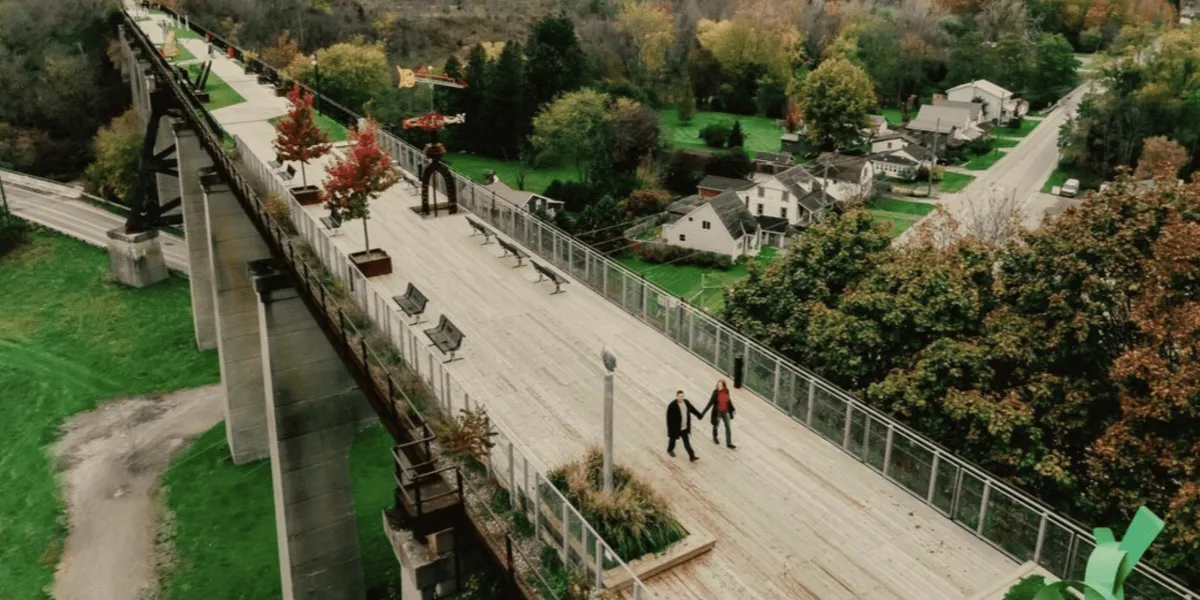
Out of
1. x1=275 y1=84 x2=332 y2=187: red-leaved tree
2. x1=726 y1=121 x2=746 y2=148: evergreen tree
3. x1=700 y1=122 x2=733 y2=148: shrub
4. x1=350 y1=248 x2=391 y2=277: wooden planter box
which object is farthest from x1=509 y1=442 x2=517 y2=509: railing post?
x1=700 y1=122 x2=733 y2=148: shrub

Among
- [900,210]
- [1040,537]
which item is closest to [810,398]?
[1040,537]

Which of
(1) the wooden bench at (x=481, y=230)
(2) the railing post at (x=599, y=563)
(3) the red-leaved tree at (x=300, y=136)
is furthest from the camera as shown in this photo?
(3) the red-leaved tree at (x=300, y=136)

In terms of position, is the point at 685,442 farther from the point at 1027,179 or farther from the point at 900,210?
the point at 1027,179

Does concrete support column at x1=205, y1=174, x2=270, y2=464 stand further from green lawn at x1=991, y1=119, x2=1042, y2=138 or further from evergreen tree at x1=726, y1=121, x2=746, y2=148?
green lawn at x1=991, y1=119, x2=1042, y2=138

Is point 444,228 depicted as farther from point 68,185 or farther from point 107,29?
point 107,29

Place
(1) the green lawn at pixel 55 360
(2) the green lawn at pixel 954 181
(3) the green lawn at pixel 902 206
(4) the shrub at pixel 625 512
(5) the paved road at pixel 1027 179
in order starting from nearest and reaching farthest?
(4) the shrub at pixel 625 512, (1) the green lawn at pixel 55 360, (5) the paved road at pixel 1027 179, (3) the green lawn at pixel 902 206, (2) the green lawn at pixel 954 181

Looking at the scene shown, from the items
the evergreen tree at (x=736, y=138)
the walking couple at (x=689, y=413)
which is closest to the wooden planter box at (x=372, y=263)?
the walking couple at (x=689, y=413)

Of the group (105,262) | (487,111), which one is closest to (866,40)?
(487,111)

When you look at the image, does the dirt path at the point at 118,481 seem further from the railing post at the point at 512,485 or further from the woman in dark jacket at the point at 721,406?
the woman in dark jacket at the point at 721,406
